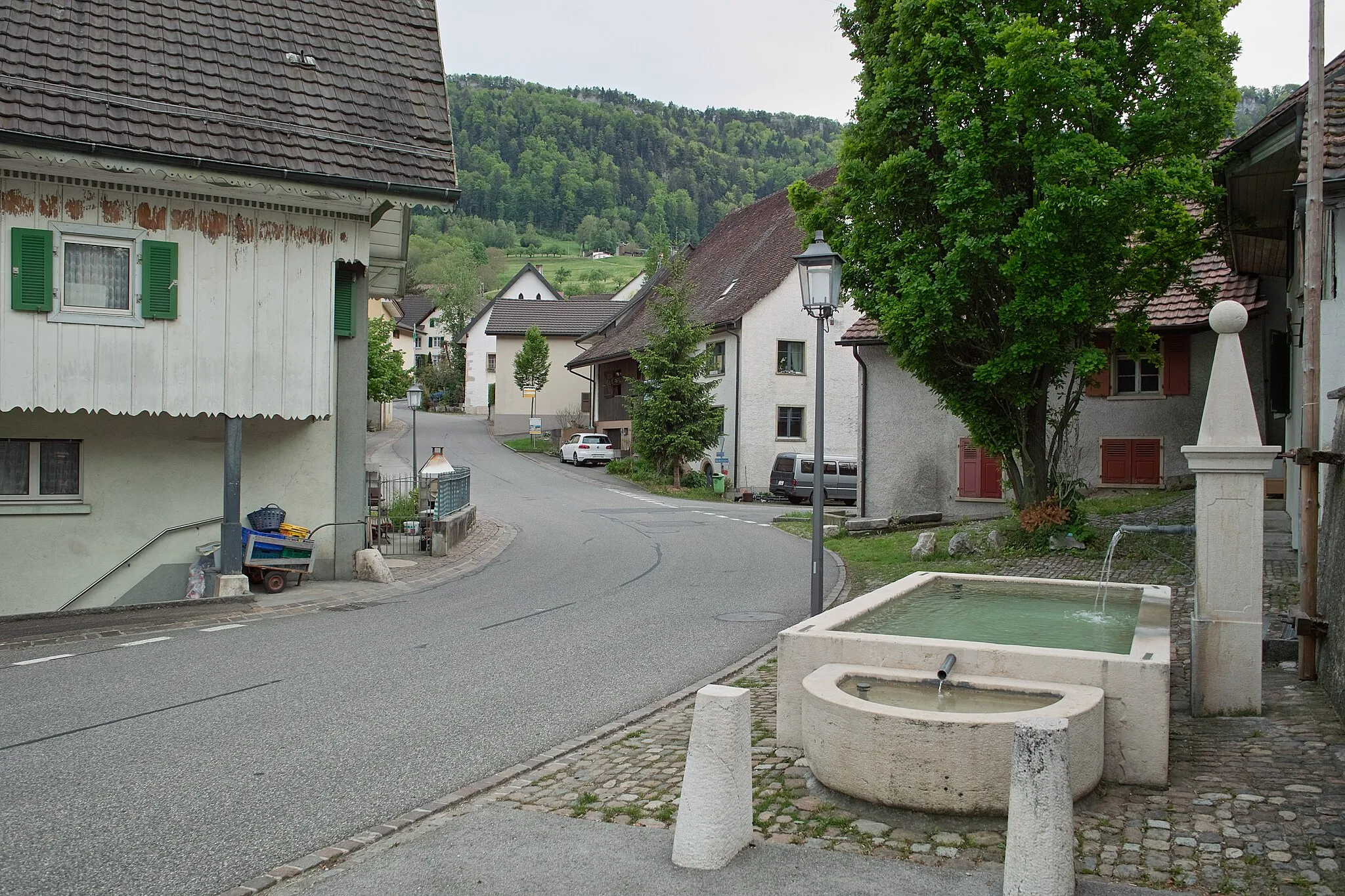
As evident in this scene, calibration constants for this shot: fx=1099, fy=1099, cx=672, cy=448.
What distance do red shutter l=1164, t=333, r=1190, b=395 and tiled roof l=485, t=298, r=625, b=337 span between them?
44.4m

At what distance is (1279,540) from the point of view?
621 inches

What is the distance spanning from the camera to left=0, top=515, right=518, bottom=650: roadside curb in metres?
11.8

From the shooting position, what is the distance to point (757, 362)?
38.5m

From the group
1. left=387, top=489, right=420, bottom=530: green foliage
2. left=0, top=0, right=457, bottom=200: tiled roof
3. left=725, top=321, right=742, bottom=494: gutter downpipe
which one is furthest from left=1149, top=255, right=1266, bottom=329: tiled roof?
left=725, top=321, right=742, bottom=494: gutter downpipe

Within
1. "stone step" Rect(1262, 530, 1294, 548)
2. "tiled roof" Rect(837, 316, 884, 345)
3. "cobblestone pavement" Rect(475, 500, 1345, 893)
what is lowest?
"cobblestone pavement" Rect(475, 500, 1345, 893)

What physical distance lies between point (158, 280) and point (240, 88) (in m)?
3.19

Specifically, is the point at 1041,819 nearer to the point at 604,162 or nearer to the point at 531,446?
the point at 531,446

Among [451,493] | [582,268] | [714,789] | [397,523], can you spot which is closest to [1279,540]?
[714,789]

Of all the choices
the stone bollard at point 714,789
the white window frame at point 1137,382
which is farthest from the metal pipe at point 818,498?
the white window frame at point 1137,382

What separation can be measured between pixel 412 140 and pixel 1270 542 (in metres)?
13.7

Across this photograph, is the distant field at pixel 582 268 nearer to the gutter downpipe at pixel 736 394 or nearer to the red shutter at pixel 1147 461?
the gutter downpipe at pixel 736 394

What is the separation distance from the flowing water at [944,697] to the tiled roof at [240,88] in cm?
1131

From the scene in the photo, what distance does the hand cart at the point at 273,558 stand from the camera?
599 inches

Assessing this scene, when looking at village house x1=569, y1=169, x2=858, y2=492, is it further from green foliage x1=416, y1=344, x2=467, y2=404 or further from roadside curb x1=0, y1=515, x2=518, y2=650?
green foliage x1=416, y1=344, x2=467, y2=404
